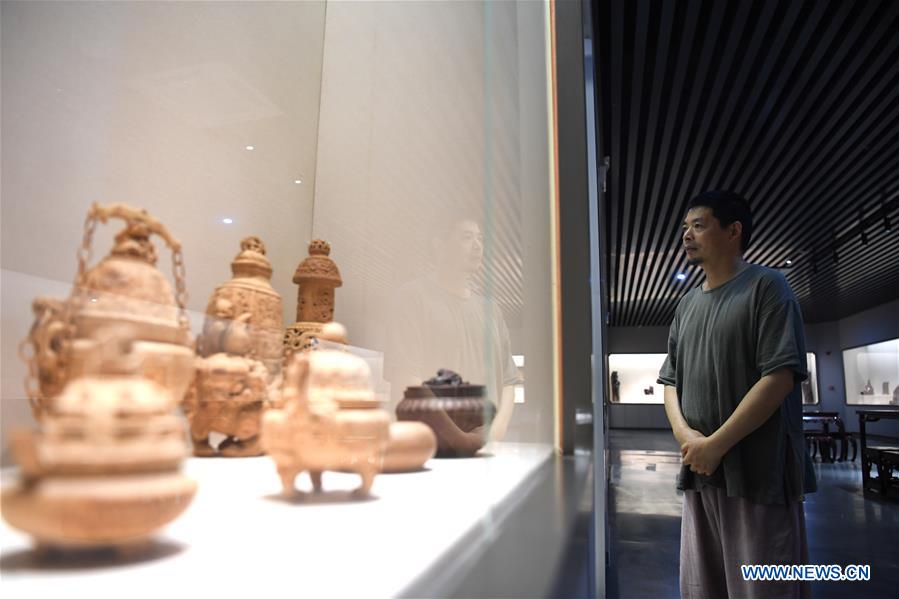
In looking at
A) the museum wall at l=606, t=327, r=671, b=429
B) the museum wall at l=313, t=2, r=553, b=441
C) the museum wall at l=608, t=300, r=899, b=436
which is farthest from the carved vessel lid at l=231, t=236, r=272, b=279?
the museum wall at l=606, t=327, r=671, b=429

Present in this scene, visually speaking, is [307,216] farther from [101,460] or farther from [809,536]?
[809,536]

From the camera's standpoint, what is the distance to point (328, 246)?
72cm

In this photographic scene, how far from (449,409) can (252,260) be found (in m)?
0.26

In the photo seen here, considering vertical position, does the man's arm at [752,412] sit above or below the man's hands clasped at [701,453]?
above

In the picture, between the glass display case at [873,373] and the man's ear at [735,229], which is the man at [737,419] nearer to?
the man's ear at [735,229]

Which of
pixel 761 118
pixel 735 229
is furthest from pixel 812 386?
pixel 735 229

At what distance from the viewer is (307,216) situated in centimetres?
71

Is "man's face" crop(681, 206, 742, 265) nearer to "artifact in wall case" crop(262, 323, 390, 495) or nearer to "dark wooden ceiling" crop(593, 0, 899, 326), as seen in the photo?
"artifact in wall case" crop(262, 323, 390, 495)

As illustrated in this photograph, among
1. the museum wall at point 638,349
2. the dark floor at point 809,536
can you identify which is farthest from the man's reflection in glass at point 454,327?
the museum wall at point 638,349

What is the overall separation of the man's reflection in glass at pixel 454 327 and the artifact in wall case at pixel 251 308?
130mm

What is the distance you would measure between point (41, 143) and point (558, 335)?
34.9 inches

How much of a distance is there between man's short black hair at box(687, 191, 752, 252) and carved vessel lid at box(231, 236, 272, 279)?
54.4 inches

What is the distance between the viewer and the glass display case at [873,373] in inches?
479

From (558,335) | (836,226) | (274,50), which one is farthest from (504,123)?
(836,226)
